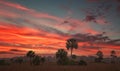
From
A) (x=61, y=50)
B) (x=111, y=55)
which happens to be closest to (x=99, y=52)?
(x=111, y=55)

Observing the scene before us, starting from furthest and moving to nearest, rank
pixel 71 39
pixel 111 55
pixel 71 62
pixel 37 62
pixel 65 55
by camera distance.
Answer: pixel 111 55 → pixel 71 39 → pixel 65 55 → pixel 71 62 → pixel 37 62

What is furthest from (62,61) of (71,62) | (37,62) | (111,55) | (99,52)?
(111,55)

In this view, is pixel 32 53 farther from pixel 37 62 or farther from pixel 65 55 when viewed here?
pixel 37 62

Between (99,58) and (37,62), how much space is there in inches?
2175

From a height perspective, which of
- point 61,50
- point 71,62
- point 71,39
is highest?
point 71,39

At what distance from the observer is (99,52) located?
108m

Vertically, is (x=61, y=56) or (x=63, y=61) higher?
(x=61, y=56)

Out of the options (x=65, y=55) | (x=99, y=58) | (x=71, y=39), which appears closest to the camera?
(x=65, y=55)

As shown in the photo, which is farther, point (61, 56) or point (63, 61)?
point (61, 56)

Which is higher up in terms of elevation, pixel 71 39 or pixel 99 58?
pixel 71 39

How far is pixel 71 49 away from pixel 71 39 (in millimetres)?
5276

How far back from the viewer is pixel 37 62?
55031 millimetres

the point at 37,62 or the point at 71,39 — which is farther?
the point at 71,39

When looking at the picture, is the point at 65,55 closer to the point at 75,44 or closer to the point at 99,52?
the point at 75,44
